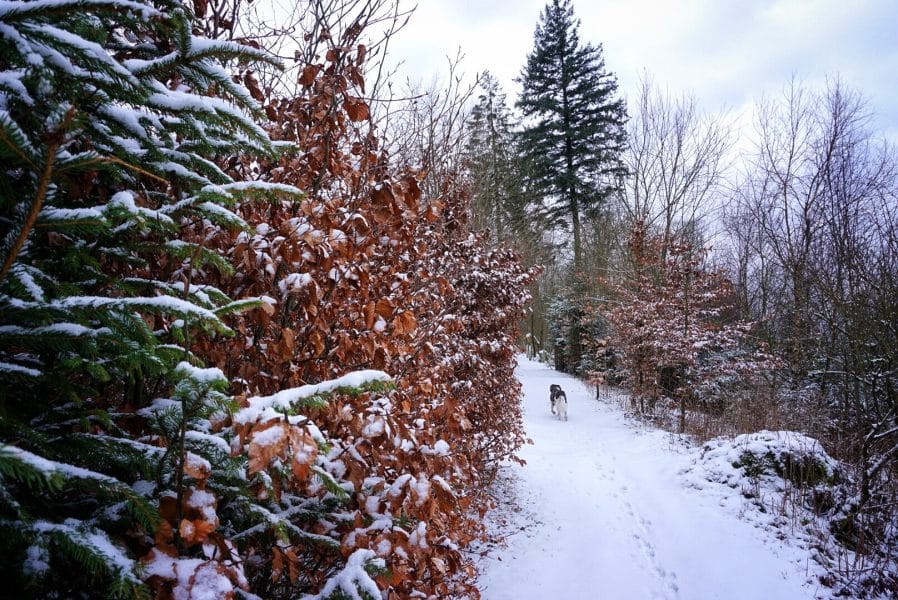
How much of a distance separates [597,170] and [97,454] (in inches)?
951

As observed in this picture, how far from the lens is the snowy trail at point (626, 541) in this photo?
14.8 feet

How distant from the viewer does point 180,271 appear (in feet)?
5.77

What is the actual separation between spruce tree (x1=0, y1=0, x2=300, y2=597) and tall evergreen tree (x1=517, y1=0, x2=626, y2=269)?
21312 millimetres

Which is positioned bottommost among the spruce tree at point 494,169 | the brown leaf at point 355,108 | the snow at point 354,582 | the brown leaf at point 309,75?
the snow at point 354,582

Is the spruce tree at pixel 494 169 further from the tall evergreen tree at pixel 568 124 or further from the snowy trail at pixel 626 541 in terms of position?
the snowy trail at pixel 626 541

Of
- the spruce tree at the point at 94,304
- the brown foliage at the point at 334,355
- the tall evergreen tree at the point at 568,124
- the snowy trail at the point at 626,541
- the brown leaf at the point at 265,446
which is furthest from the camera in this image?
the tall evergreen tree at the point at 568,124

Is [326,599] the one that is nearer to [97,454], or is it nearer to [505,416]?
[97,454]

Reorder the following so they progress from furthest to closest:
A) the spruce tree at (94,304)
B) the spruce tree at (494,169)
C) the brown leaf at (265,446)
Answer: the spruce tree at (494,169) < the brown leaf at (265,446) < the spruce tree at (94,304)

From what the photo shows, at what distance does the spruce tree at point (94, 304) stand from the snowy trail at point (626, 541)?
4.27 meters

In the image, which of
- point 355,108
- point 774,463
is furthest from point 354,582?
point 774,463

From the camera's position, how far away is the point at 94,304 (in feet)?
3.57

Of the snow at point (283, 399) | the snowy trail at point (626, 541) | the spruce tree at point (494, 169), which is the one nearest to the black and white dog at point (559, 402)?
the snowy trail at point (626, 541)

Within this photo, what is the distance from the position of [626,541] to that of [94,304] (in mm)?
6383

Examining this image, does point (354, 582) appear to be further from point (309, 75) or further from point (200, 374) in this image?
point (309, 75)
